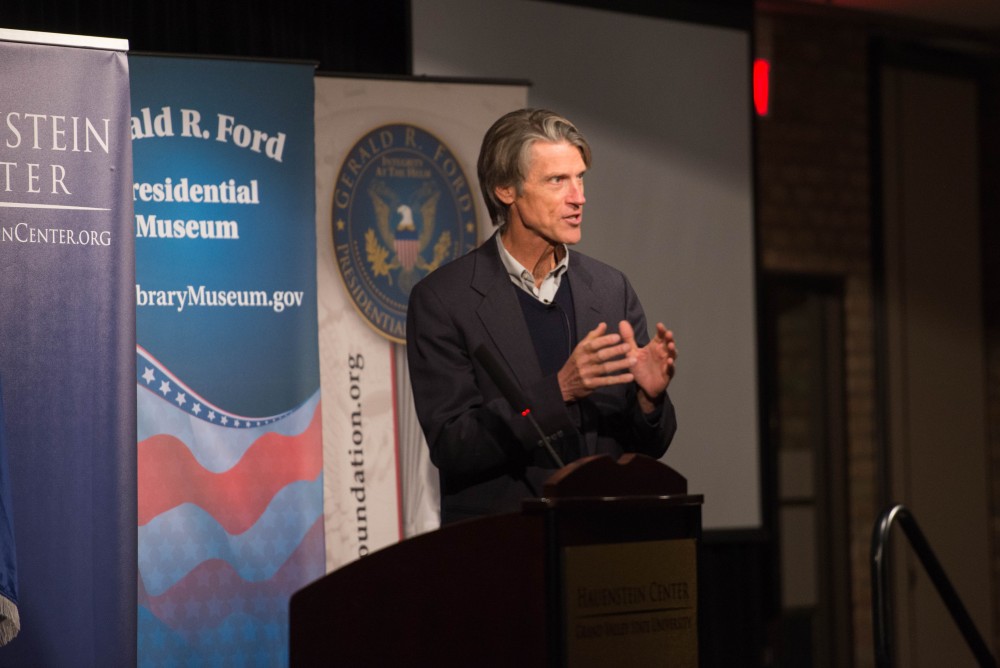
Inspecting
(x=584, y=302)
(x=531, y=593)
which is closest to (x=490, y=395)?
(x=584, y=302)

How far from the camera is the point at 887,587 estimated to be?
330 centimetres

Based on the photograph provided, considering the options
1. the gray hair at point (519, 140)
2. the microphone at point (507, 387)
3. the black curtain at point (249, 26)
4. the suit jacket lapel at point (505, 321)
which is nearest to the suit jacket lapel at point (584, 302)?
the suit jacket lapel at point (505, 321)

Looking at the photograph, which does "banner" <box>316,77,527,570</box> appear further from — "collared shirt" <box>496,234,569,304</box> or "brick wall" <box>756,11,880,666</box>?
"brick wall" <box>756,11,880,666</box>

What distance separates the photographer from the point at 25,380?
9.75 ft

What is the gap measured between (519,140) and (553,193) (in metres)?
0.14

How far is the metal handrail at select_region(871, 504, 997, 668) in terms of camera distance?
326 centimetres

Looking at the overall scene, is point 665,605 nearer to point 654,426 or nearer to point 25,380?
point 654,426

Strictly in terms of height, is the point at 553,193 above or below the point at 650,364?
above

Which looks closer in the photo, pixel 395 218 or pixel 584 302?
pixel 584 302

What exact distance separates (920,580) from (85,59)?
5.21 m

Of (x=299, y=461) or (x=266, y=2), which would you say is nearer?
(x=299, y=461)

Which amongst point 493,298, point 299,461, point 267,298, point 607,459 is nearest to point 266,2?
point 267,298

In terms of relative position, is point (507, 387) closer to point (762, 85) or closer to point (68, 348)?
point (68, 348)

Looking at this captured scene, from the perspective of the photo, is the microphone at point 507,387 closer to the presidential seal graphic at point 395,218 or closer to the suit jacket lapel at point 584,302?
the suit jacket lapel at point 584,302
